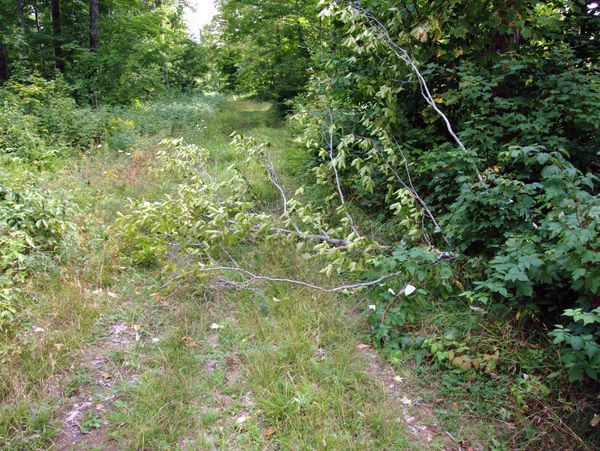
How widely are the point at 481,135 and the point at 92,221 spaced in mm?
4723

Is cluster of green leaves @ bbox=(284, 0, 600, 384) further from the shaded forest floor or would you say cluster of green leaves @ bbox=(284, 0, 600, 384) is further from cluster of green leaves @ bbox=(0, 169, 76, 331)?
cluster of green leaves @ bbox=(0, 169, 76, 331)

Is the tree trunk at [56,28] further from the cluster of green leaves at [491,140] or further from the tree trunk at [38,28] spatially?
the cluster of green leaves at [491,140]

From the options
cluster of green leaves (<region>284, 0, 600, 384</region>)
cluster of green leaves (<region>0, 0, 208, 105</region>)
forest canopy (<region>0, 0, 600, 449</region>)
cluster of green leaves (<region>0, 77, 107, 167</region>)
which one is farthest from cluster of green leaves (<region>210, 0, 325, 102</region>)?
cluster of green leaves (<region>284, 0, 600, 384</region>)

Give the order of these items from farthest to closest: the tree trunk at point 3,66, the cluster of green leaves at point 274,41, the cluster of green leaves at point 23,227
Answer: the tree trunk at point 3,66
the cluster of green leaves at point 274,41
the cluster of green leaves at point 23,227

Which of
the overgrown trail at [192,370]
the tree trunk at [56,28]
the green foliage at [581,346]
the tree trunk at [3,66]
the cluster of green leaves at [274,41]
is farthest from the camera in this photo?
the tree trunk at [3,66]

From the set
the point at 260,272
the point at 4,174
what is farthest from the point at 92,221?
the point at 260,272

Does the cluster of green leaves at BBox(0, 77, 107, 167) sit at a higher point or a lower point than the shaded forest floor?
higher

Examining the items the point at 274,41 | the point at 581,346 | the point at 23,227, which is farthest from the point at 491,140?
the point at 274,41

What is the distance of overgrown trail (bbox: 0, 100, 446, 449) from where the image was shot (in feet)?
8.41

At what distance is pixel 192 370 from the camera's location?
3084 millimetres

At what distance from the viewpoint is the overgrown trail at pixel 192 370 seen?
2.56 m

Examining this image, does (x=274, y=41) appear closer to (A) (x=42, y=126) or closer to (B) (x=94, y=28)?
(B) (x=94, y=28)

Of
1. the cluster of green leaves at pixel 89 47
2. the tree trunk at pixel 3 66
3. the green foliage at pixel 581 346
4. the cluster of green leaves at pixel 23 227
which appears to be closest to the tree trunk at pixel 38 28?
the cluster of green leaves at pixel 89 47

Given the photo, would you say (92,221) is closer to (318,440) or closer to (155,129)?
(318,440)
